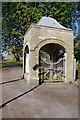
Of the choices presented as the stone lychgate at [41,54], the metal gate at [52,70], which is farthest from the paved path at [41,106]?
the metal gate at [52,70]

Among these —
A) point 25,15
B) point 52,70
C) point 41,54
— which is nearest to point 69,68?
point 52,70

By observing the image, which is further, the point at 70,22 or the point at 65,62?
the point at 70,22

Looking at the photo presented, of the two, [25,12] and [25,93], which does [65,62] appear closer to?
[25,93]

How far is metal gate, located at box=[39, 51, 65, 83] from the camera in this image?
16.7 metres

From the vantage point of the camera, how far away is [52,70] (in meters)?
17.3

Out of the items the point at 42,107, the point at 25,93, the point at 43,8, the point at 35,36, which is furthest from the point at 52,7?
the point at 42,107

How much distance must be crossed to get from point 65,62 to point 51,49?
343 cm

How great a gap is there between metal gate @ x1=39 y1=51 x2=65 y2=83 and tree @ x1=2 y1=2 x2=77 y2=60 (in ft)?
43.5

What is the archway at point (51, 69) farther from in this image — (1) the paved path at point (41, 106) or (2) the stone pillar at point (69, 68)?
(1) the paved path at point (41, 106)

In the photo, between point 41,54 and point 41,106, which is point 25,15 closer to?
point 41,54

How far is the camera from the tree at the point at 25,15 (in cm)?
2977

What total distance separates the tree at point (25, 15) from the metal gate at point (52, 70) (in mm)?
13273

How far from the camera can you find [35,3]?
31344mm

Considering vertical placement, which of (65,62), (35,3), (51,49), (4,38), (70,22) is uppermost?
(35,3)
